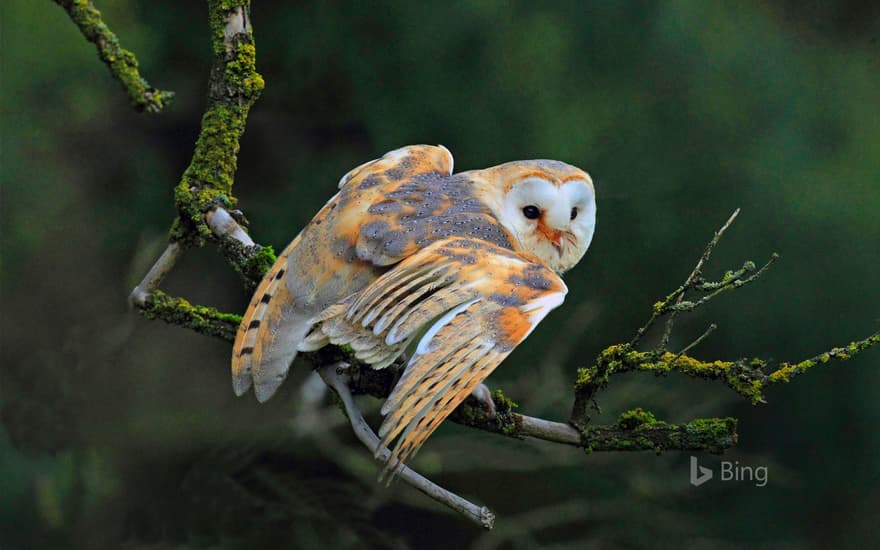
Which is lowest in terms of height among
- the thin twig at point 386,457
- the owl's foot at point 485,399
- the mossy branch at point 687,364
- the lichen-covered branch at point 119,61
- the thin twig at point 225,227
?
the thin twig at point 386,457

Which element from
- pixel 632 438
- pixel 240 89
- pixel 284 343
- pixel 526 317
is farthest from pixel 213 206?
pixel 632 438

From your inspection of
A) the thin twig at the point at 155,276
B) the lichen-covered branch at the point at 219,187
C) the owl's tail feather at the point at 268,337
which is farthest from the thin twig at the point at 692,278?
the thin twig at the point at 155,276

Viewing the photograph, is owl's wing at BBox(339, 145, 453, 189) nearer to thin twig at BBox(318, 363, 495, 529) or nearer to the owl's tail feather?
the owl's tail feather

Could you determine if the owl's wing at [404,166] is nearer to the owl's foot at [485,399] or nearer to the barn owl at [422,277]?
the barn owl at [422,277]

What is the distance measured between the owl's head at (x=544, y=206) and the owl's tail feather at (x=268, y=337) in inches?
13.7

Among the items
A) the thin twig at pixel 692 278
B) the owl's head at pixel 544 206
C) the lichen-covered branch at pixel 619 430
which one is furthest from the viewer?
the owl's head at pixel 544 206

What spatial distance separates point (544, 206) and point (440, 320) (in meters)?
0.37

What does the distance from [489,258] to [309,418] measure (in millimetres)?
1266

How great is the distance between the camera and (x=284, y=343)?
165 cm

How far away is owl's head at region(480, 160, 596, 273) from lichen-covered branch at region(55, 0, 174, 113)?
0.52m

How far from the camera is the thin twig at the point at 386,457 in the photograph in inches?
56.1

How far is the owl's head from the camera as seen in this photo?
69.8 inches

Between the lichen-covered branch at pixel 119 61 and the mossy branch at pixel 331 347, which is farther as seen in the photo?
the lichen-covered branch at pixel 119 61

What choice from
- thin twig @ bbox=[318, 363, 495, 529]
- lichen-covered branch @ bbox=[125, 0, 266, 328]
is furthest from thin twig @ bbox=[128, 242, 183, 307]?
thin twig @ bbox=[318, 363, 495, 529]
